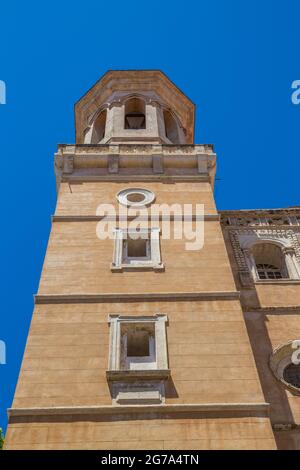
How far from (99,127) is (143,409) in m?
19.5

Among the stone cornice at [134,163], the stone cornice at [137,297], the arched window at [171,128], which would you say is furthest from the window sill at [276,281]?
the arched window at [171,128]

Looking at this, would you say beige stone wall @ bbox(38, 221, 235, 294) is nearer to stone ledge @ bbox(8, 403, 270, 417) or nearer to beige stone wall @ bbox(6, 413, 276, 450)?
stone ledge @ bbox(8, 403, 270, 417)

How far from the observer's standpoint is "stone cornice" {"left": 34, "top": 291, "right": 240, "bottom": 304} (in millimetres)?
15305

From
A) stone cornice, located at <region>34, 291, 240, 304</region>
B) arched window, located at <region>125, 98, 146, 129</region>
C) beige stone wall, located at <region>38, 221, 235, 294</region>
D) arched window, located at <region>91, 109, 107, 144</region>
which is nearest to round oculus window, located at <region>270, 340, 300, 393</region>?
stone cornice, located at <region>34, 291, 240, 304</region>

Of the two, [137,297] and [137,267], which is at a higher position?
[137,267]

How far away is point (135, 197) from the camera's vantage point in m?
21.0

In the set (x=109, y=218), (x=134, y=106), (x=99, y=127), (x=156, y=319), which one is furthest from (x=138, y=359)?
(x=134, y=106)

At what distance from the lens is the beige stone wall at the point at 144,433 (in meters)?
11.6

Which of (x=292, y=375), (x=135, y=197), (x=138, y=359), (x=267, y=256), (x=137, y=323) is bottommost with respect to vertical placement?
(x=138, y=359)

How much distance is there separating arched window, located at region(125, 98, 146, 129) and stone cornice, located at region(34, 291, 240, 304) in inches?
609

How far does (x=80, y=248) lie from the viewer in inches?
692

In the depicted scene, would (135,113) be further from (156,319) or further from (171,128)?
(156,319)

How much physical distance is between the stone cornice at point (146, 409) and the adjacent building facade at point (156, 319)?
0.07 feet
